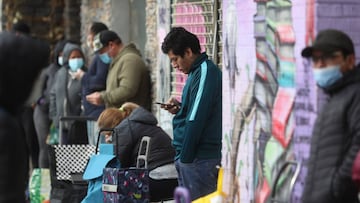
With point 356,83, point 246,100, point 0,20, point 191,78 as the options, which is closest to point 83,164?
point 191,78

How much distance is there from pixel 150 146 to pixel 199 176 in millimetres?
975

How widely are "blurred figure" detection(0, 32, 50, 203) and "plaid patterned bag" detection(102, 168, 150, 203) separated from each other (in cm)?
328

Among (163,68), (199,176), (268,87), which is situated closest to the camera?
(268,87)

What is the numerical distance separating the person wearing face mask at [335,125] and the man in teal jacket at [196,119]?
2.48 m

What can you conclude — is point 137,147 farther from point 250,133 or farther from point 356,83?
point 356,83

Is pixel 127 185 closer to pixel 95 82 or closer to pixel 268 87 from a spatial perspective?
pixel 268 87

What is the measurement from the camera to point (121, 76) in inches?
500

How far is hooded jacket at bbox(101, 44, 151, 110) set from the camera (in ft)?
41.3

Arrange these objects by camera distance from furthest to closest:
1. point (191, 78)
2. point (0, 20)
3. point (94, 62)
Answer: point (0, 20), point (94, 62), point (191, 78)

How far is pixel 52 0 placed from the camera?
758 inches

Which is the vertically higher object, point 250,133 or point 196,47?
point 196,47

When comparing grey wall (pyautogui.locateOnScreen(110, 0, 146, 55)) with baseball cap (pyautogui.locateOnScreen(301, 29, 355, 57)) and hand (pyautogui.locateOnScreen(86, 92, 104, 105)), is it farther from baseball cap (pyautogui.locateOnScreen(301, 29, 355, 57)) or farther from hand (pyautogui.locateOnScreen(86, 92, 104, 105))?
baseball cap (pyautogui.locateOnScreen(301, 29, 355, 57))

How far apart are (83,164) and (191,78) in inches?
81.8

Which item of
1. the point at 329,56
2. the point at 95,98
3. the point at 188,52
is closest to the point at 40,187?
the point at 95,98
